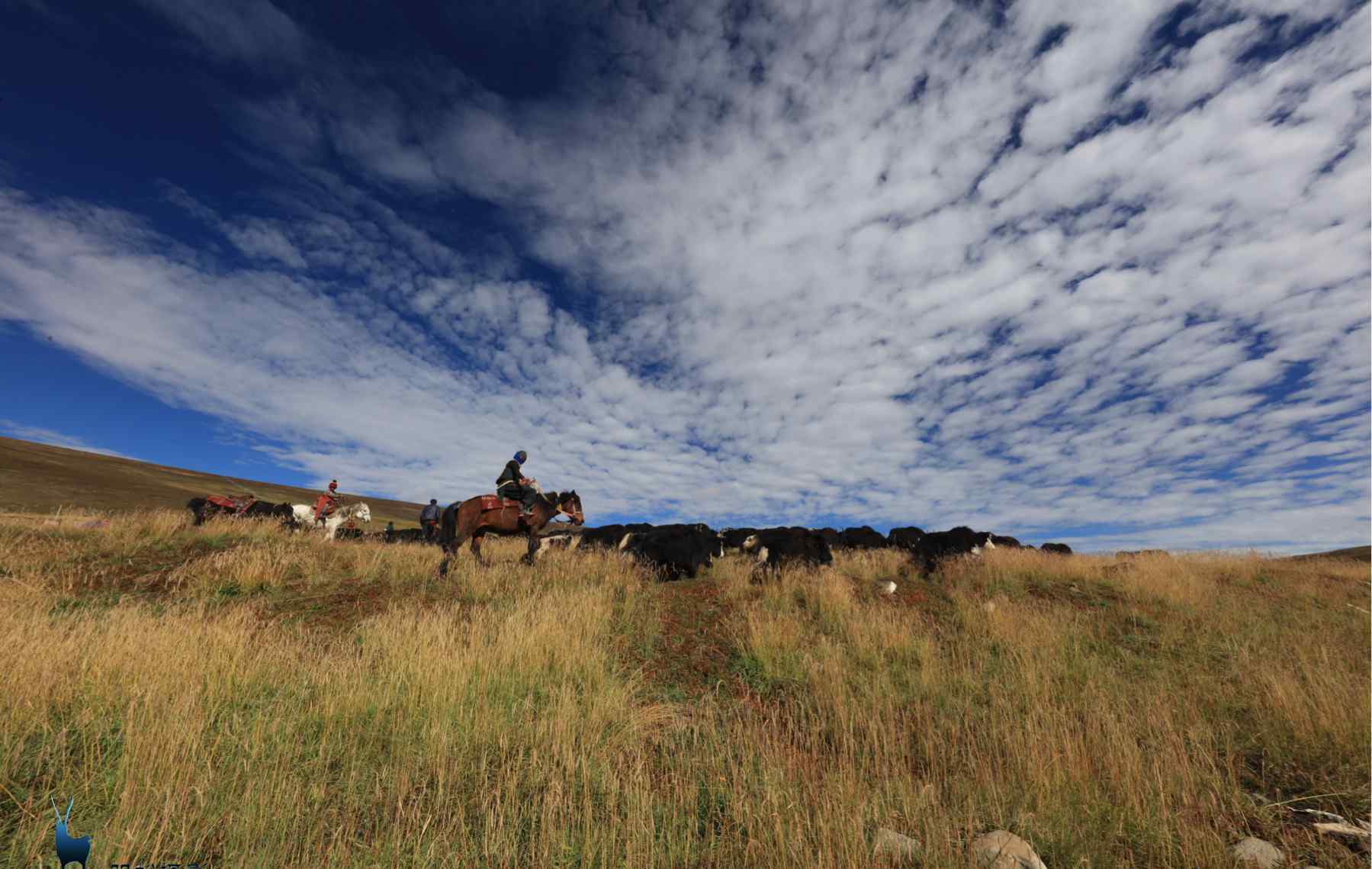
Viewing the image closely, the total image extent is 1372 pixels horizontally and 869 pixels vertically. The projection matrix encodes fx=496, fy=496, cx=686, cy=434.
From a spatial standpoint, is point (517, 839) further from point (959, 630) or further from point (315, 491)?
point (315, 491)

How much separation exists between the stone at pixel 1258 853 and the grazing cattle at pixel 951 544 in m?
13.4

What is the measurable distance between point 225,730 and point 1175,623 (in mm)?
15104

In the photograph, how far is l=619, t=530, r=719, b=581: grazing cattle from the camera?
13758 millimetres

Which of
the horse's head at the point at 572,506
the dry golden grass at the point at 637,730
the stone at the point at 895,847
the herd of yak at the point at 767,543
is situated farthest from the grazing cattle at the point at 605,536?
the stone at the point at 895,847

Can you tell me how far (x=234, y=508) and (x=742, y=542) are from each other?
23.7 meters

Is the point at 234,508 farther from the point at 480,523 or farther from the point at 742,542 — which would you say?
the point at 742,542

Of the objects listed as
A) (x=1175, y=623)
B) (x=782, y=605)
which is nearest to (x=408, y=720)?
(x=782, y=605)

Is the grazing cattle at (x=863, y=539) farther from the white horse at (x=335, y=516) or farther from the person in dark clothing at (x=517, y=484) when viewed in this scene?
the white horse at (x=335, y=516)

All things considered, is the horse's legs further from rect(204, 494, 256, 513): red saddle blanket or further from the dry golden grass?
rect(204, 494, 256, 513): red saddle blanket

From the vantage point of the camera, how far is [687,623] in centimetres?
923

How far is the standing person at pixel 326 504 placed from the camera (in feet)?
72.3

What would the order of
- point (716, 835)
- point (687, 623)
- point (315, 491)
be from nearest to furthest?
point (716, 835)
point (687, 623)
point (315, 491)

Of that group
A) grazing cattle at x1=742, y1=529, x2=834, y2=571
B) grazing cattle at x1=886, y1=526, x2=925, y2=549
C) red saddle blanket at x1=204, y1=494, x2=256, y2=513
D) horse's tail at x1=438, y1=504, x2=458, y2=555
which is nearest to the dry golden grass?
horse's tail at x1=438, y1=504, x2=458, y2=555

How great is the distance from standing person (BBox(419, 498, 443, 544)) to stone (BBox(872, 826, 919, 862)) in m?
23.4
